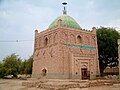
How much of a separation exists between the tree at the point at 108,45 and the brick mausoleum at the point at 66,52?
170 inches

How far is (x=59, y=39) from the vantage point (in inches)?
1022

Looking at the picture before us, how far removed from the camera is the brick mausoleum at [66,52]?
25609mm

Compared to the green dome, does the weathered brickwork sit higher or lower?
lower

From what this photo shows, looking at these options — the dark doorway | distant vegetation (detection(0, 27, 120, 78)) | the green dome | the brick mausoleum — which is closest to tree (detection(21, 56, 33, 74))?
distant vegetation (detection(0, 27, 120, 78))

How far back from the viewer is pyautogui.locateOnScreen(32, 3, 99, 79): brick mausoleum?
25.6 metres

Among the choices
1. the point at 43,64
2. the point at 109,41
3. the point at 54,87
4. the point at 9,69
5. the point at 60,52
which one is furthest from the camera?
the point at 9,69

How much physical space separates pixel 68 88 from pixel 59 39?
1004cm

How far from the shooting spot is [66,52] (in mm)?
26156

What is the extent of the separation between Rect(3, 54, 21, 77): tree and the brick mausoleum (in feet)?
29.5

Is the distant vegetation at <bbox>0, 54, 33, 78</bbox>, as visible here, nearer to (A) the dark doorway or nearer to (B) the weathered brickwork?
(B) the weathered brickwork

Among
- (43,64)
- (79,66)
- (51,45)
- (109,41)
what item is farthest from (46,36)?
(109,41)

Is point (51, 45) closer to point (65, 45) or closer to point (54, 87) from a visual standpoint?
point (65, 45)

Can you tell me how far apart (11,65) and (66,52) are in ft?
52.1

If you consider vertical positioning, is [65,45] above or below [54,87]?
above
